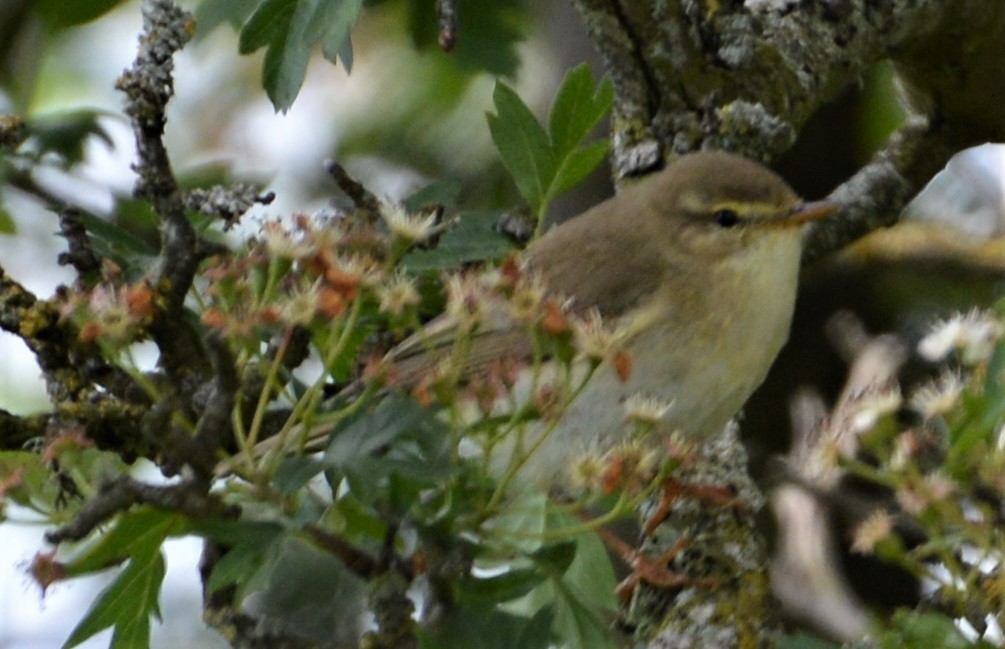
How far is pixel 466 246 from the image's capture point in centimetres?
226

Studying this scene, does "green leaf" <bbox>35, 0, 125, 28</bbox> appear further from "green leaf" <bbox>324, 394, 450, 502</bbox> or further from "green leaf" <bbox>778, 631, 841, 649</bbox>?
"green leaf" <bbox>778, 631, 841, 649</bbox>

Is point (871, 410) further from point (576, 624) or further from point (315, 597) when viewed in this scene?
point (315, 597)

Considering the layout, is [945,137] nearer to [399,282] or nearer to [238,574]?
[399,282]

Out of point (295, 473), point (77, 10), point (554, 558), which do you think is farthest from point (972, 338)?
point (77, 10)

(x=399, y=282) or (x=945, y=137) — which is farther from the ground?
(x=399, y=282)

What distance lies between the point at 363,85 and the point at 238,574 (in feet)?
9.67

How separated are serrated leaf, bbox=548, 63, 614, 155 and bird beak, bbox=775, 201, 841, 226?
587 millimetres

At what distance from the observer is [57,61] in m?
4.34

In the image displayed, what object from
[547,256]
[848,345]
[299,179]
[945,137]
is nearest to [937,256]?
[848,345]

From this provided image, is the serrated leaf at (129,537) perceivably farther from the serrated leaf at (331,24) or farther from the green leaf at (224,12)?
the green leaf at (224,12)

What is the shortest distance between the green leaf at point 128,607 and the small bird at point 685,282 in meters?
0.81

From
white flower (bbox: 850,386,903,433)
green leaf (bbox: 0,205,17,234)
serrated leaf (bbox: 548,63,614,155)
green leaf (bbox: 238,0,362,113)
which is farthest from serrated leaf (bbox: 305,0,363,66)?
green leaf (bbox: 0,205,17,234)

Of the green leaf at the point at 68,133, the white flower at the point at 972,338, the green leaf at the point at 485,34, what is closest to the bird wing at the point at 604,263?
the green leaf at the point at 485,34

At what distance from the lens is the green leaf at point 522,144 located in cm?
224
